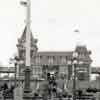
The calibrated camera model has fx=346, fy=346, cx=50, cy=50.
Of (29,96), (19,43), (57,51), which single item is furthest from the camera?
(57,51)

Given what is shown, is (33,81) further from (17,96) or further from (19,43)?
(19,43)

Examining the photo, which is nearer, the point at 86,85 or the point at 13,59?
the point at 13,59

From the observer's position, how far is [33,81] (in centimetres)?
5238

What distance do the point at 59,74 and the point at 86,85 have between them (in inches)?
852

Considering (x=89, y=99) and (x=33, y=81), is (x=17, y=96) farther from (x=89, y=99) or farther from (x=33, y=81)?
(x=33, y=81)

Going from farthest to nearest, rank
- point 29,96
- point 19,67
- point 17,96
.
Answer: point 19,67 → point 17,96 → point 29,96

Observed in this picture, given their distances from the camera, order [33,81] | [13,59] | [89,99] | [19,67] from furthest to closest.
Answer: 1. [19,67]
2. [33,81]
3. [13,59]
4. [89,99]

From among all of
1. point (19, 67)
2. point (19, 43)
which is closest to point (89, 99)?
point (19, 67)

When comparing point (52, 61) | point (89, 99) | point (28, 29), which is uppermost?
point (52, 61)

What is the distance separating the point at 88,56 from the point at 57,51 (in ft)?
34.5

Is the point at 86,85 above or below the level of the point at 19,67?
below

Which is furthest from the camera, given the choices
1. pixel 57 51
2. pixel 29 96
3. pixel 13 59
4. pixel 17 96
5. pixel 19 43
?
pixel 57 51

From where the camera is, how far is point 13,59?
104 feet

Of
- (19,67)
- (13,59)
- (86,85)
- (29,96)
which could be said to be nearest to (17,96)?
(29,96)
